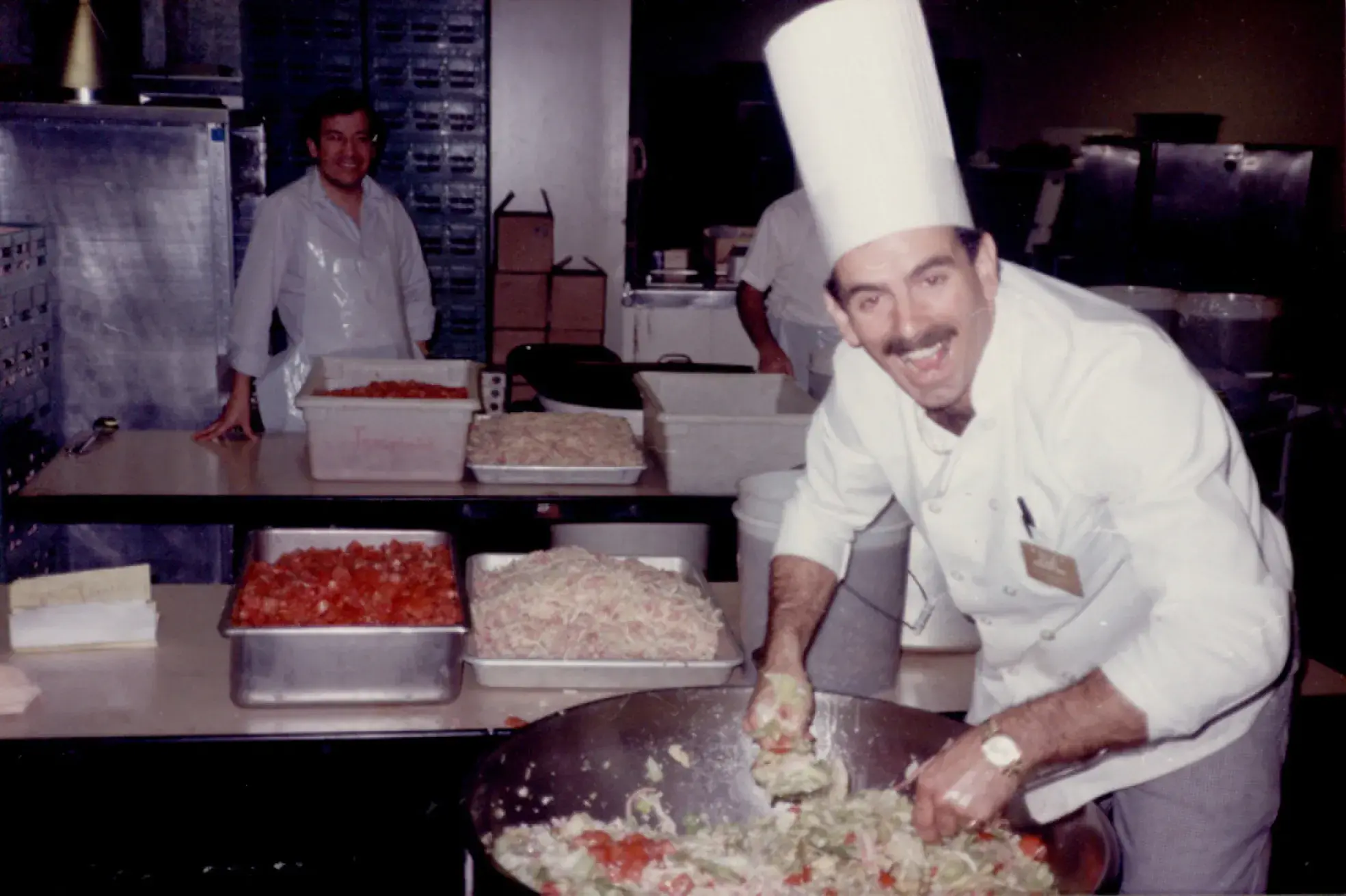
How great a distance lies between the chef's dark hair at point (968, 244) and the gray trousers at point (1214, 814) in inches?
31.8

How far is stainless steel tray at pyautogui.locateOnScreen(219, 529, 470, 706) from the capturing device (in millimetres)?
2133

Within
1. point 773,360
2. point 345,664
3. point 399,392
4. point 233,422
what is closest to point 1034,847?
point 345,664

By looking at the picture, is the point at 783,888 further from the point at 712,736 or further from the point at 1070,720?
the point at 1070,720

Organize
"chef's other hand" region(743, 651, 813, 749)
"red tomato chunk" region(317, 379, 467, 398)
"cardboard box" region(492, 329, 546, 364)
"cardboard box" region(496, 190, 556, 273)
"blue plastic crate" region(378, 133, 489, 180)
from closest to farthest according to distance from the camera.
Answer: "chef's other hand" region(743, 651, 813, 749) → "red tomato chunk" region(317, 379, 467, 398) → "blue plastic crate" region(378, 133, 489, 180) → "cardboard box" region(496, 190, 556, 273) → "cardboard box" region(492, 329, 546, 364)

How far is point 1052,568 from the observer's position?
174 cm

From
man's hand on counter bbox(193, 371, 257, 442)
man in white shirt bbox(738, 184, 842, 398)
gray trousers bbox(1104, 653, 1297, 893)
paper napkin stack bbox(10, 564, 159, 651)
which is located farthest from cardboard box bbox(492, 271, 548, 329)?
gray trousers bbox(1104, 653, 1297, 893)

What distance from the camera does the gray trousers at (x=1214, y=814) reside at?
1816mm

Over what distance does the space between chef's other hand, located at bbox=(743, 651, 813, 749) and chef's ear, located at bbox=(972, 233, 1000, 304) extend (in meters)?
0.59

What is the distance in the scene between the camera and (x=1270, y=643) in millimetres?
1481

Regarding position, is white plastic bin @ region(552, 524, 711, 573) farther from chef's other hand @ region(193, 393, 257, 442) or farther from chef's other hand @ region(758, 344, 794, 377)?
chef's other hand @ region(758, 344, 794, 377)

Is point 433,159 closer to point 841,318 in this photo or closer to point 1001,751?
point 841,318

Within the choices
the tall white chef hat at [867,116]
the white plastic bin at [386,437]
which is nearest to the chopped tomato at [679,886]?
the tall white chef hat at [867,116]

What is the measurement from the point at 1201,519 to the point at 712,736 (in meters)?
0.74

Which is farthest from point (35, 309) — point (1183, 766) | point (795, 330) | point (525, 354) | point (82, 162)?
point (1183, 766)
